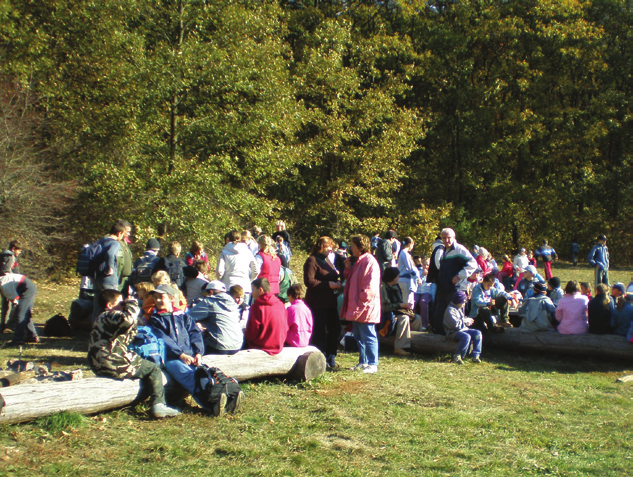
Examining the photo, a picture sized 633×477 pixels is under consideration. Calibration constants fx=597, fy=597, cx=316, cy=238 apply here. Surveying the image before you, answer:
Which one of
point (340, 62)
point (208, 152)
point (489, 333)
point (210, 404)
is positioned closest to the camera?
point (210, 404)

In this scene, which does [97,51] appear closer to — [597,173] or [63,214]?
[63,214]

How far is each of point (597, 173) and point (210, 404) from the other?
99.9ft

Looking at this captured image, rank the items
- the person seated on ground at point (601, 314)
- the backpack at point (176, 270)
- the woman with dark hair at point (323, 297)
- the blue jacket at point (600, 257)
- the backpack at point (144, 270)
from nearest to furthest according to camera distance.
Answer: the woman with dark hair at point (323, 297), the backpack at point (144, 270), the backpack at point (176, 270), the person seated on ground at point (601, 314), the blue jacket at point (600, 257)

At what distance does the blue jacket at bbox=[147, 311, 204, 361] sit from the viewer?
5.98 metres

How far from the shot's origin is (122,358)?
5.51 meters

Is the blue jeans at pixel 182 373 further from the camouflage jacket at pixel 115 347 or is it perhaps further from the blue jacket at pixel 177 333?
the camouflage jacket at pixel 115 347

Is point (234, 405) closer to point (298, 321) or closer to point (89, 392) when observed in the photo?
point (89, 392)

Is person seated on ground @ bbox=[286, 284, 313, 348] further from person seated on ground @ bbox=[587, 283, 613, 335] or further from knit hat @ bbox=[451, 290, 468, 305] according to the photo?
person seated on ground @ bbox=[587, 283, 613, 335]

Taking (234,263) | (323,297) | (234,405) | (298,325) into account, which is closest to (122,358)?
(234,405)

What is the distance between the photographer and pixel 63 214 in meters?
16.7

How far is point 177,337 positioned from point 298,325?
6.38 feet

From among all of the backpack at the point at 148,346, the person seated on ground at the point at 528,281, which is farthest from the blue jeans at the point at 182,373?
the person seated on ground at the point at 528,281

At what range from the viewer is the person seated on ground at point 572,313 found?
9344 mm

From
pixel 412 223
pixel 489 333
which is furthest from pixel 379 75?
pixel 489 333
